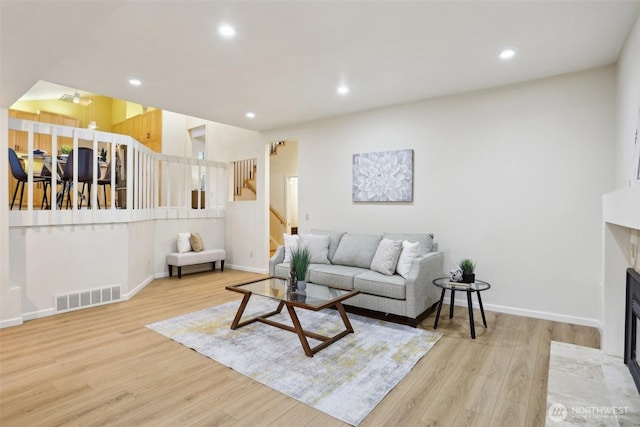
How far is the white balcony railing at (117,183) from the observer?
3.73 m

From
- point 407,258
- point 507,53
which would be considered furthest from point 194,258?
point 507,53

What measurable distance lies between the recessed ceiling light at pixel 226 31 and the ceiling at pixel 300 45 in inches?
1.9

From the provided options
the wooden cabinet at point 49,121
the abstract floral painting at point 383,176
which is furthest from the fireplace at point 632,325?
the wooden cabinet at point 49,121

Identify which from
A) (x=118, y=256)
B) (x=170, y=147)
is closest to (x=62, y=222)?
(x=118, y=256)

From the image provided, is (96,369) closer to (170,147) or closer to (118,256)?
(118,256)

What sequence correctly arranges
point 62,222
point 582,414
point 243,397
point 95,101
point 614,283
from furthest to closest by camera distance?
1. point 95,101
2. point 62,222
3. point 614,283
4. point 243,397
5. point 582,414

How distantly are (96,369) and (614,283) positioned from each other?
393 centimetres

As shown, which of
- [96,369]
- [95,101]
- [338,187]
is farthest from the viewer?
[95,101]

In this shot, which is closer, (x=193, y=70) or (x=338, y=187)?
(x=193, y=70)

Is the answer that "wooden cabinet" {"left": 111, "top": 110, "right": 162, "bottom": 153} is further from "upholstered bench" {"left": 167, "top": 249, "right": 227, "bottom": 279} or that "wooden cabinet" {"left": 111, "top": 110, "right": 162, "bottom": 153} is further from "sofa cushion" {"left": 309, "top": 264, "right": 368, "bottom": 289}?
"sofa cushion" {"left": 309, "top": 264, "right": 368, "bottom": 289}

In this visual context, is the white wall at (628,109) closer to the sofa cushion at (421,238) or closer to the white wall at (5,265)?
the sofa cushion at (421,238)

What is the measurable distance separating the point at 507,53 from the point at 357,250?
2.66 meters

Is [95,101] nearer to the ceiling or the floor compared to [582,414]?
nearer to the ceiling

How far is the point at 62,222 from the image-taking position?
386cm
